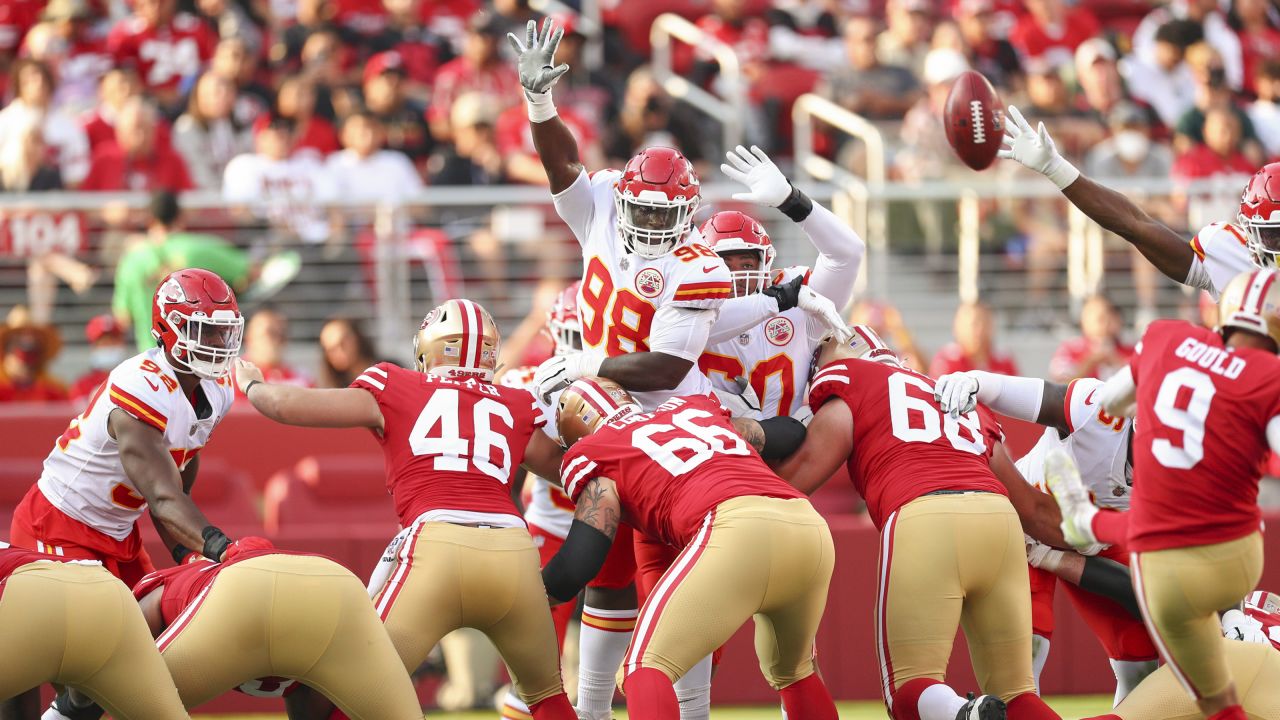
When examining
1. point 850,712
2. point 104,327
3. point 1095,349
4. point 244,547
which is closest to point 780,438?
point 244,547

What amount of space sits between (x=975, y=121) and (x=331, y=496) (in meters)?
4.29

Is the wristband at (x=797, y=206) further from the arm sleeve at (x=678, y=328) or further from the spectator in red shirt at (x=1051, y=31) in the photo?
the spectator in red shirt at (x=1051, y=31)

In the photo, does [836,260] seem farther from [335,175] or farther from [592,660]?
[335,175]

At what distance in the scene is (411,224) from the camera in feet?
36.9

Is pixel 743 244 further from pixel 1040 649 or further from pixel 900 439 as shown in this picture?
pixel 1040 649

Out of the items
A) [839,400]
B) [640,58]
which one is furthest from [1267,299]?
[640,58]

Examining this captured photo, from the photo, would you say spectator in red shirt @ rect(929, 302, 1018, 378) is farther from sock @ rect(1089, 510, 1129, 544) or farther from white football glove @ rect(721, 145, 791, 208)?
sock @ rect(1089, 510, 1129, 544)

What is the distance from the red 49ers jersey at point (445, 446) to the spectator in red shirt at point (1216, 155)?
7.60 metres

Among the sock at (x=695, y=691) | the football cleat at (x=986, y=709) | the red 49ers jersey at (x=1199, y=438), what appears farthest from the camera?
the sock at (x=695, y=691)

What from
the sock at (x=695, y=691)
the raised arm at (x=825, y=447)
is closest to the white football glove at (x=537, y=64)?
the raised arm at (x=825, y=447)

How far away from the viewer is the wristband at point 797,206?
22.3 feet

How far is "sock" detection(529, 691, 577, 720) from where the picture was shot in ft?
19.4

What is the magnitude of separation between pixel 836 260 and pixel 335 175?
18.1 feet

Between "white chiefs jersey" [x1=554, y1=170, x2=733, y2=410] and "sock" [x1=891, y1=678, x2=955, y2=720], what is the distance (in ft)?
4.68
